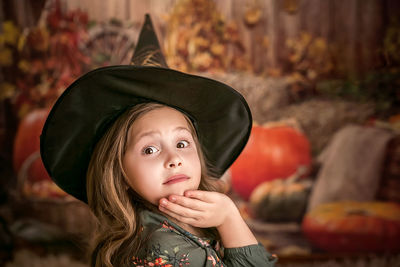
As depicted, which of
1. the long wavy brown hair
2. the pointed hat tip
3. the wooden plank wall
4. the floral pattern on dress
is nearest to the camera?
the floral pattern on dress

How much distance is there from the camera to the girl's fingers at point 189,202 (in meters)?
0.95

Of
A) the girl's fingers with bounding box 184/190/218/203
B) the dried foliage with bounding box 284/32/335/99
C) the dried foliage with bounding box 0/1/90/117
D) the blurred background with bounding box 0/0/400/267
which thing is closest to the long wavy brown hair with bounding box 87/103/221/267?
the girl's fingers with bounding box 184/190/218/203

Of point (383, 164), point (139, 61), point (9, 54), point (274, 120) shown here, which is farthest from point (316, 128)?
point (9, 54)

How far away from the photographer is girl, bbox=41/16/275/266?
946 millimetres

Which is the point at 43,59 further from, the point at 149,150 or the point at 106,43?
the point at 149,150

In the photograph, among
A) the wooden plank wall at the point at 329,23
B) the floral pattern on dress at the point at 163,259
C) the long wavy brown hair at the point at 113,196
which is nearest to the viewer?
the floral pattern on dress at the point at 163,259

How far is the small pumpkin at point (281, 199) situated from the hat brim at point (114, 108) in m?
1.30

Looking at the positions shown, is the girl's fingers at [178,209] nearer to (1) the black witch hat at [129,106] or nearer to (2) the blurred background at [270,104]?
(1) the black witch hat at [129,106]

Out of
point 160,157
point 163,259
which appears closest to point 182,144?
point 160,157

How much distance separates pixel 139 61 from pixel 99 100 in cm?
20

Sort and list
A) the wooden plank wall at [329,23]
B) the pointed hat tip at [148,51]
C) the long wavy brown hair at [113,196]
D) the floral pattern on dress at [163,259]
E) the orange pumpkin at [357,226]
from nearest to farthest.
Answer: the floral pattern on dress at [163,259] < the long wavy brown hair at [113,196] < the pointed hat tip at [148,51] < the orange pumpkin at [357,226] < the wooden plank wall at [329,23]

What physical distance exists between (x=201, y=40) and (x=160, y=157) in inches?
66.8

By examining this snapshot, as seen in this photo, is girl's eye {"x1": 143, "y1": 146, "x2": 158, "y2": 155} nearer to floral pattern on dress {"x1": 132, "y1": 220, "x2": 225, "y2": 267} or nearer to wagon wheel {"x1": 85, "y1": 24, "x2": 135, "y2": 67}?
floral pattern on dress {"x1": 132, "y1": 220, "x2": 225, "y2": 267}

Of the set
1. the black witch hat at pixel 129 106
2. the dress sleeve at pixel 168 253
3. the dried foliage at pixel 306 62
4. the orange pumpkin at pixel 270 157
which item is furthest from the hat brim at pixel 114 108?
the dried foliage at pixel 306 62
